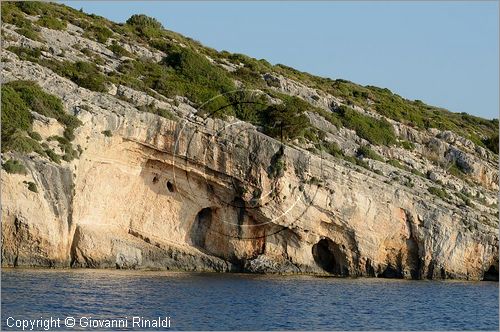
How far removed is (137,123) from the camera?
44.3 m

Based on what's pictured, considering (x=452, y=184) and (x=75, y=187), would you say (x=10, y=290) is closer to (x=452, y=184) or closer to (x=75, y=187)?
(x=75, y=187)

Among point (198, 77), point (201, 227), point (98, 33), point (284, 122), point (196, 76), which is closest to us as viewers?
point (201, 227)

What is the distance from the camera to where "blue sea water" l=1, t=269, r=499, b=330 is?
2959cm

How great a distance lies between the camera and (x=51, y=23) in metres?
55.7

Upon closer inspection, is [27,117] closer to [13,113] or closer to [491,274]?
[13,113]

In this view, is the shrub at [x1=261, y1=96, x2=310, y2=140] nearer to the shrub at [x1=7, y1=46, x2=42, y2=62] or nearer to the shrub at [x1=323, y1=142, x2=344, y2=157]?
the shrub at [x1=323, y1=142, x2=344, y2=157]

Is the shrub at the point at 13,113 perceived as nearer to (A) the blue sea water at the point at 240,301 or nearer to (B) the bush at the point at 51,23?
(A) the blue sea water at the point at 240,301

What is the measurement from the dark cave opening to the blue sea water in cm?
546

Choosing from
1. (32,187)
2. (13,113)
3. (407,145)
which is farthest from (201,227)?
(407,145)

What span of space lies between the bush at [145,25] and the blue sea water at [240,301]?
2546cm

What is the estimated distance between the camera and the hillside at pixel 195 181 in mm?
40875

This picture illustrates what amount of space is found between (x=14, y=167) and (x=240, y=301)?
11.0 m

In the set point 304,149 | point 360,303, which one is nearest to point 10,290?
point 360,303

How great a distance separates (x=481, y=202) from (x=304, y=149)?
1178cm
